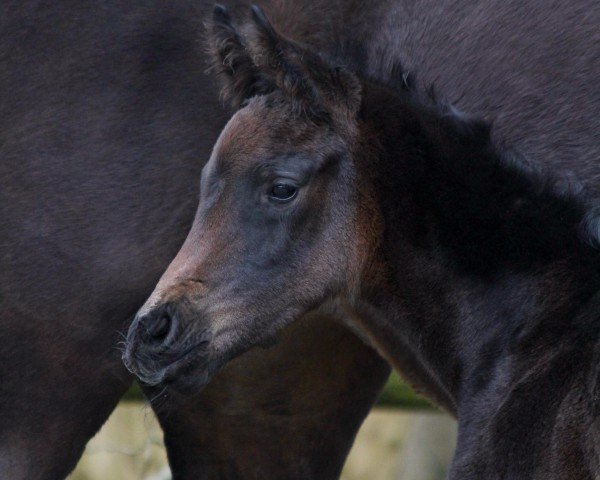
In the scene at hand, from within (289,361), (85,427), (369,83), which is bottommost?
(85,427)

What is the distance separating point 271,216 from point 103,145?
0.74 meters

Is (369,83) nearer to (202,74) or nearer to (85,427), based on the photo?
(202,74)

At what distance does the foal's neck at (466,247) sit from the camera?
349 centimetres

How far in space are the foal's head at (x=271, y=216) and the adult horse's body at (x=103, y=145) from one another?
353mm

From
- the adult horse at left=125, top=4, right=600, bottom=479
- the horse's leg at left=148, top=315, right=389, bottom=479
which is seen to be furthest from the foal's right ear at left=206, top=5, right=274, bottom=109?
the horse's leg at left=148, top=315, right=389, bottom=479

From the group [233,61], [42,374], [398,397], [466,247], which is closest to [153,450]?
[398,397]

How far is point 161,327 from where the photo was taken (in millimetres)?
3422

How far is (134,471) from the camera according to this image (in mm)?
9203

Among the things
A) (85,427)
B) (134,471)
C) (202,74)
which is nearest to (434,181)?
(202,74)

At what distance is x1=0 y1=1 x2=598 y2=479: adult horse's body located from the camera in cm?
391

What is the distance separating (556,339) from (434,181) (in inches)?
22.9

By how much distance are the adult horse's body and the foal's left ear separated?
0.27 m

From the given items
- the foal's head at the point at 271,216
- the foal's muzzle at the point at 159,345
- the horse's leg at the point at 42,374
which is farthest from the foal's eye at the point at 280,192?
the horse's leg at the point at 42,374

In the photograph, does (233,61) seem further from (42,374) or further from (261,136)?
(42,374)
